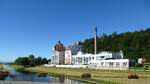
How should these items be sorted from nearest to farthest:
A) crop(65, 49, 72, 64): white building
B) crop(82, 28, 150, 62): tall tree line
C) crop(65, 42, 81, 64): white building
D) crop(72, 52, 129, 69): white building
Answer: crop(72, 52, 129, 69): white building < crop(82, 28, 150, 62): tall tree line < crop(65, 49, 72, 64): white building < crop(65, 42, 81, 64): white building

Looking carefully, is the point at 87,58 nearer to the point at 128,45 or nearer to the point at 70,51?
the point at 128,45

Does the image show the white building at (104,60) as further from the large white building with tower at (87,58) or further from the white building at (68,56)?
the white building at (68,56)

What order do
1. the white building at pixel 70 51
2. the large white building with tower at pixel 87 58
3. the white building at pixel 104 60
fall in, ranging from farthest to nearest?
the white building at pixel 70 51 < the large white building with tower at pixel 87 58 < the white building at pixel 104 60

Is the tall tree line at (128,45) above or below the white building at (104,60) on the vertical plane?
above

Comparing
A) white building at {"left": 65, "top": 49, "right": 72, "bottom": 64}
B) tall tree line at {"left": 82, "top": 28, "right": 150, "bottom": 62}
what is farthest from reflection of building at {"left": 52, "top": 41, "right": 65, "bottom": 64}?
tall tree line at {"left": 82, "top": 28, "right": 150, "bottom": 62}

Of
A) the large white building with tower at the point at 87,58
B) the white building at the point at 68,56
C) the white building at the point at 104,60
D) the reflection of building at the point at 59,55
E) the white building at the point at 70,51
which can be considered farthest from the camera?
the reflection of building at the point at 59,55

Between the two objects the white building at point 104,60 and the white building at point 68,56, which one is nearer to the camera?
the white building at point 104,60

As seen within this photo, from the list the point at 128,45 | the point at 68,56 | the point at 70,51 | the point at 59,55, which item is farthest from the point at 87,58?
the point at 59,55

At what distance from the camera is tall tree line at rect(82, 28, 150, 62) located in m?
118

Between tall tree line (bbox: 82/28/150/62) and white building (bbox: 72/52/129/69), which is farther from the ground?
tall tree line (bbox: 82/28/150/62)

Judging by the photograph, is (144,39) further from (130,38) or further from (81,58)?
(81,58)

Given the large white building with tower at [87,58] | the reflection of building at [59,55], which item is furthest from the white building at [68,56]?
the reflection of building at [59,55]

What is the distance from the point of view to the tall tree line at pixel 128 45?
4656 inches

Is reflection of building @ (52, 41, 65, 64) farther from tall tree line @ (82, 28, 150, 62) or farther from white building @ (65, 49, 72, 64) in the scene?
tall tree line @ (82, 28, 150, 62)
